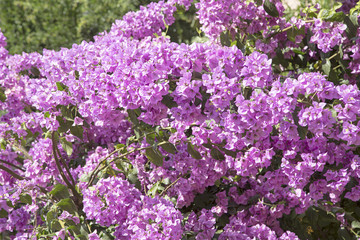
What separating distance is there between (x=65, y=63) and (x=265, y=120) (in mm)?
1191

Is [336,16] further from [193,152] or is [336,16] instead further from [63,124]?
[63,124]

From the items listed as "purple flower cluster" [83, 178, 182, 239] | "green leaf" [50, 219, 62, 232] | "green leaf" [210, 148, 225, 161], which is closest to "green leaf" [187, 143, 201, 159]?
"green leaf" [210, 148, 225, 161]

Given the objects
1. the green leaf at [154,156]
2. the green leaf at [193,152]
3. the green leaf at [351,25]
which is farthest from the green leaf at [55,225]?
the green leaf at [351,25]

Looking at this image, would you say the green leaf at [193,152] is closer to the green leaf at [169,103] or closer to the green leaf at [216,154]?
the green leaf at [216,154]

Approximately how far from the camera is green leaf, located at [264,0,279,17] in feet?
9.35

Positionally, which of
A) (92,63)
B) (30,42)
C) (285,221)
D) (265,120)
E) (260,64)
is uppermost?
(30,42)

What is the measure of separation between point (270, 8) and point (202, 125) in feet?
2.86

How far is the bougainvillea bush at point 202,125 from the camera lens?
7.20ft

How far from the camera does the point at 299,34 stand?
294 centimetres

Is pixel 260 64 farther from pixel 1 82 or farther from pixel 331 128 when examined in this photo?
pixel 1 82

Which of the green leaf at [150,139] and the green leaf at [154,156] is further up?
the green leaf at [150,139]

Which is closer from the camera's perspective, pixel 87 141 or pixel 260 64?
pixel 260 64

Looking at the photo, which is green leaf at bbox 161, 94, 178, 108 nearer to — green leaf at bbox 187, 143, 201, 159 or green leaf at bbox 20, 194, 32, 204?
green leaf at bbox 187, 143, 201, 159

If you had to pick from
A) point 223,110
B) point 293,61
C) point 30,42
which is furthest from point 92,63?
point 30,42
